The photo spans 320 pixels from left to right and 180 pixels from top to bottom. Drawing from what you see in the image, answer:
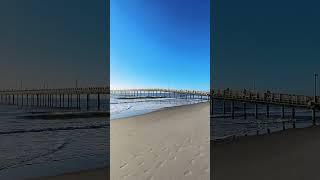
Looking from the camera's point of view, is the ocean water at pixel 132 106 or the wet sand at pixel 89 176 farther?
the ocean water at pixel 132 106

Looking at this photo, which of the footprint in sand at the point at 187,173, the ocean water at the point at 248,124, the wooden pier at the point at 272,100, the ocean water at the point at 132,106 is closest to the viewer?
the footprint in sand at the point at 187,173

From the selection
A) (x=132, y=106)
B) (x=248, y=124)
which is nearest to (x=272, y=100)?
(x=248, y=124)

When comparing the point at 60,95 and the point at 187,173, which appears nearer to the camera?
the point at 187,173

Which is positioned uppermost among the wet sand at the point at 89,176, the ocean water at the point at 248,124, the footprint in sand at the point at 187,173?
the footprint in sand at the point at 187,173

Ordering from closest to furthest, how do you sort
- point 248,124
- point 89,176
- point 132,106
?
point 89,176
point 248,124
point 132,106

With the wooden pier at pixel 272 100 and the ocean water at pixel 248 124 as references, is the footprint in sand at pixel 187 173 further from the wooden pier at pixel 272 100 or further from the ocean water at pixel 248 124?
the wooden pier at pixel 272 100

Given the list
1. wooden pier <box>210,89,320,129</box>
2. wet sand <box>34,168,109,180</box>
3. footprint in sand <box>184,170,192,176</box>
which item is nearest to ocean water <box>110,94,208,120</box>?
wet sand <box>34,168,109,180</box>

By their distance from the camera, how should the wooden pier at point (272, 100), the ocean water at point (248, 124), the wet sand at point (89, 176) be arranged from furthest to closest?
the wooden pier at point (272, 100) < the ocean water at point (248, 124) < the wet sand at point (89, 176)

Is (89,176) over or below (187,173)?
below

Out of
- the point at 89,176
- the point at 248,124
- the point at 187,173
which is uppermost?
the point at 187,173

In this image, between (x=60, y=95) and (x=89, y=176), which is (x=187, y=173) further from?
(x=60, y=95)

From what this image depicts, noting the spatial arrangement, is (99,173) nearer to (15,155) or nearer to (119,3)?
(119,3)

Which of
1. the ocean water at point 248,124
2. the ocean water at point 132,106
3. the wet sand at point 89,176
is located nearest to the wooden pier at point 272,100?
the ocean water at point 248,124

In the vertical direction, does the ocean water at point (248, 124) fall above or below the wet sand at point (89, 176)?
below
